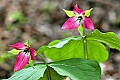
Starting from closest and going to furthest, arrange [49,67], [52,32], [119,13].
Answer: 1. [49,67]
2. [52,32]
3. [119,13]

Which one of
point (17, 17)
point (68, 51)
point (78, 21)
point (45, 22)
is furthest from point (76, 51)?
point (17, 17)

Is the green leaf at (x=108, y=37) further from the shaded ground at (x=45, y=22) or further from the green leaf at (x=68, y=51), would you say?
the shaded ground at (x=45, y=22)

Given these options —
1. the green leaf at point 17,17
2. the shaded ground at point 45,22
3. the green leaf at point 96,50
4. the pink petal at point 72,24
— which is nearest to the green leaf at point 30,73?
the pink petal at point 72,24

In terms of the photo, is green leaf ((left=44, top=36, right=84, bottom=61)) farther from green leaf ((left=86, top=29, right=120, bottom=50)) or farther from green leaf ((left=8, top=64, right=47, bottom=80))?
green leaf ((left=8, top=64, right=47, bottom=80))

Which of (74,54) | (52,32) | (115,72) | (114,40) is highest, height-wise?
(114,40)

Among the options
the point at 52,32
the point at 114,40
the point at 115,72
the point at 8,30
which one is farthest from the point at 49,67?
the point at 8,30

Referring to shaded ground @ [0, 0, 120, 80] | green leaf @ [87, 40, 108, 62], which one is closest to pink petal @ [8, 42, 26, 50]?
green leaf @ [87, 40, 108, 62]

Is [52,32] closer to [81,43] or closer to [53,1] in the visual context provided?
[53,1]

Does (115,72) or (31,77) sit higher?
(31,77)

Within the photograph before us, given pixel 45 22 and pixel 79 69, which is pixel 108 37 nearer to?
pixel 79 69
